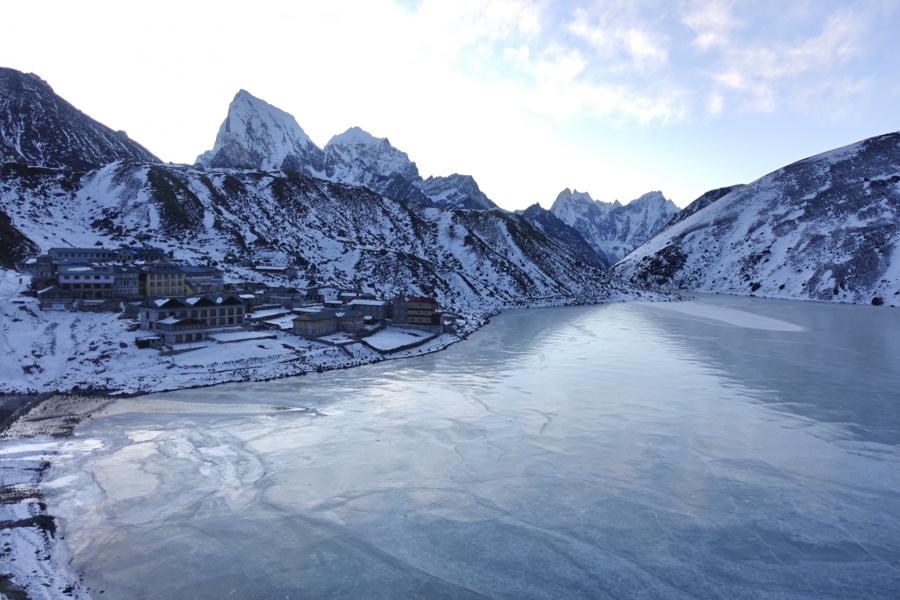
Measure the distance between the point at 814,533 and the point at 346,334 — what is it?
52.9 meters

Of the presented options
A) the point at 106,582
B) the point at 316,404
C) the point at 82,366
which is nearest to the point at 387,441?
the point at 316,404

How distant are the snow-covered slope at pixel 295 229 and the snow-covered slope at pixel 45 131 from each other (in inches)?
1667

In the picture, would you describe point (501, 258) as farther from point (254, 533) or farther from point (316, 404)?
point (254, 533)

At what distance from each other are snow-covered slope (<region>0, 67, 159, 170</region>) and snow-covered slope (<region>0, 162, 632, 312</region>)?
4235 cm

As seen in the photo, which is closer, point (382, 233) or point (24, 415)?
point (24, 415)

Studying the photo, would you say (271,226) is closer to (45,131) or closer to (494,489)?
(45,131)

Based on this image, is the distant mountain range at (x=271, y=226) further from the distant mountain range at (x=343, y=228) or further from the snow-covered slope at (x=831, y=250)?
the snow-covered slope at (x=831, y=250)

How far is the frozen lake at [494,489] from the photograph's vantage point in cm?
1852

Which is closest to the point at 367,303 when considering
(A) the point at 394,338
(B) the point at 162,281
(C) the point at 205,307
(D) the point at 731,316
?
(A) the point at 394,338

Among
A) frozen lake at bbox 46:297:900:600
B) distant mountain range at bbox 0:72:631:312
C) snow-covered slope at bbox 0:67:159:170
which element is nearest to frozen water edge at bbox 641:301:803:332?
distant mountain range at bbox 0:72:631:312

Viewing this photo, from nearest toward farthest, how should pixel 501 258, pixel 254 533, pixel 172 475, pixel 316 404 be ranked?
pixel 254 533, pixel 172 475, pixel 316 404, pixel 501 258

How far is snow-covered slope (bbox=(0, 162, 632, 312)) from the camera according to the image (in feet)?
354

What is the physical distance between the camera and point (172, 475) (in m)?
26.7

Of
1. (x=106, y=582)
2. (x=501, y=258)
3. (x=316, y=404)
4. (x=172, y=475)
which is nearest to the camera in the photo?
(x=106, y=582)
